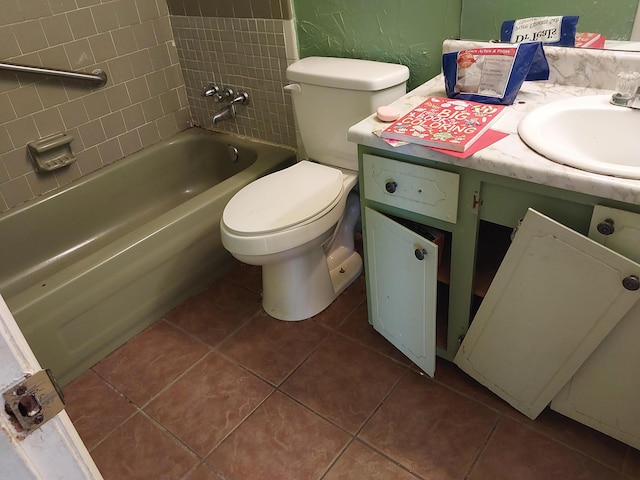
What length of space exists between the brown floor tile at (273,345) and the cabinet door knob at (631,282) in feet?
3.23

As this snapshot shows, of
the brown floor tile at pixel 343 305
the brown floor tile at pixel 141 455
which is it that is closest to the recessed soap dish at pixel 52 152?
the brown floor tile at pixel 141 455

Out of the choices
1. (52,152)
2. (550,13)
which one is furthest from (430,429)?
(52,152)

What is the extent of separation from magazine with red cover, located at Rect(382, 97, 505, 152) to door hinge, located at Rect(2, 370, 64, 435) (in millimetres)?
896

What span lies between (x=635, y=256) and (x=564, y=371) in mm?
348

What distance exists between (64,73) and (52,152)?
0.32 metres

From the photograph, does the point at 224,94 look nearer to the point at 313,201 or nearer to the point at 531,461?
the point at 313,201

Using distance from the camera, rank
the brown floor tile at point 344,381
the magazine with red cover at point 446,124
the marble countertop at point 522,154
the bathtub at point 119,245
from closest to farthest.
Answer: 1. the marble countertop at point 522,154
2. the magazine with red cover at point 446,124
3. the brown floor tile at point 344,381
4. the bathtub at point 119,245

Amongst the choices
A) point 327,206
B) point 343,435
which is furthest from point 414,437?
point 327,206

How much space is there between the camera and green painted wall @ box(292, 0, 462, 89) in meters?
1.55

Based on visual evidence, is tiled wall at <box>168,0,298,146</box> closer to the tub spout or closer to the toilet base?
the tub spout

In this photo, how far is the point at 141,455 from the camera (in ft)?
4.60

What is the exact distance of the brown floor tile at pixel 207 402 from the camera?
1445mm

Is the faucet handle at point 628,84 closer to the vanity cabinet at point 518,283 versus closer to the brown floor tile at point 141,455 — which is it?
the vanity cabinet at point 518,283

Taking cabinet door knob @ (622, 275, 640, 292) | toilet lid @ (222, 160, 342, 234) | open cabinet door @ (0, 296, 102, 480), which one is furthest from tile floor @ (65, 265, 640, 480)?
open cabinet door @ (0, 296, 102, 480)
